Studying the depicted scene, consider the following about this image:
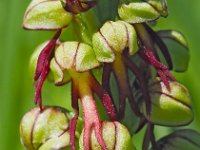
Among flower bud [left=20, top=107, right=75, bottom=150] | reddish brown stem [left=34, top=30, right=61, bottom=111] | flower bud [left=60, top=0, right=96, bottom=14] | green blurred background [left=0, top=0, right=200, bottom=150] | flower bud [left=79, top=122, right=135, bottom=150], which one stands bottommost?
green blurred background [left=0, top=0, right=200, bottom=150]

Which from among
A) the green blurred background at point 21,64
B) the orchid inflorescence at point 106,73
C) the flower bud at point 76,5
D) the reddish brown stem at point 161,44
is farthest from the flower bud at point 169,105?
the green blurred background at point 21,64

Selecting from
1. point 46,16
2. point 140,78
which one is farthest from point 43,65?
point 140,78

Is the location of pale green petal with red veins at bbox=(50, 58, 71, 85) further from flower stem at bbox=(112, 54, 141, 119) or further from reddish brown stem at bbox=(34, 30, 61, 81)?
flower stem at bbox=(112, 54, 141, 119)

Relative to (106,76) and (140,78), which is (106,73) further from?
(140,78)

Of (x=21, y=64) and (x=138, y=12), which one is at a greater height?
(x=138, y=12)

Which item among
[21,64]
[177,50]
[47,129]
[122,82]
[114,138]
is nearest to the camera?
[114,138]

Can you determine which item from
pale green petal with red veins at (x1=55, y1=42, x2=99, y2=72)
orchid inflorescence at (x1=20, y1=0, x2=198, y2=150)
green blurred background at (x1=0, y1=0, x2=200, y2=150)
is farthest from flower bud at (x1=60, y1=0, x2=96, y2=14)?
green blurred background at (x1=0, y1=0, x2=200, y2=150)

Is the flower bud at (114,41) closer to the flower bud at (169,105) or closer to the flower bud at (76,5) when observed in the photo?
the flower bud at (76,5)
